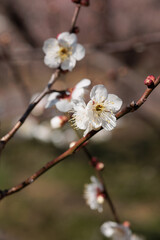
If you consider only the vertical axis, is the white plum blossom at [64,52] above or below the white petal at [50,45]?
below

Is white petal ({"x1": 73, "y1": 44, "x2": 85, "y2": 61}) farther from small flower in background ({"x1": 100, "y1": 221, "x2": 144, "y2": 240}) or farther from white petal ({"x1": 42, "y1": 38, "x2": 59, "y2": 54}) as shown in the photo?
small flower in background ({"x1": 100, "y1": 221, "x2": 144, "y2": 240})

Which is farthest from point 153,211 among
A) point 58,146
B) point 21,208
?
point 58,146

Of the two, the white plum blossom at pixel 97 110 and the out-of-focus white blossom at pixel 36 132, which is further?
the out-of-focus white blossom at pixel 36 132

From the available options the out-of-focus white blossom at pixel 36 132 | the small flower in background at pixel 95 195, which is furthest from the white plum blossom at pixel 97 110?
the out-of-focus white blossom at pixel 36 132

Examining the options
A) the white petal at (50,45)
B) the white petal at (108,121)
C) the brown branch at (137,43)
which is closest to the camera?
the white petal at (108,121)

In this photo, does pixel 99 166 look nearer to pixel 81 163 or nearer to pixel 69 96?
pixel 69 96

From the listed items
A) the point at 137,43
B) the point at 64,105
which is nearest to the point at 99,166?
the point at 64,105

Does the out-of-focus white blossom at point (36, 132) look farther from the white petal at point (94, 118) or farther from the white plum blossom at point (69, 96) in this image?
the white petal at point (94, 118)
